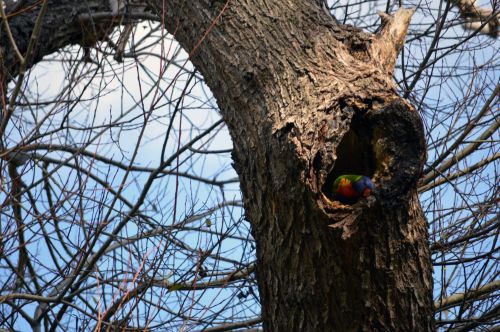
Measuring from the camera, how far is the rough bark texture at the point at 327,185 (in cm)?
253

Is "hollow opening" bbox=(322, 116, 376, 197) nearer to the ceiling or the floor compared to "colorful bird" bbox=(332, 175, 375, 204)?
nearer to the ceiling

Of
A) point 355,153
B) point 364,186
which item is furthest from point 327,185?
point 364,186

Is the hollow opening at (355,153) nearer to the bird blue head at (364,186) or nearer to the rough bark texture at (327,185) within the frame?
the rough bark texture at (327,185)

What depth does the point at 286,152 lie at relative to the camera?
261cm

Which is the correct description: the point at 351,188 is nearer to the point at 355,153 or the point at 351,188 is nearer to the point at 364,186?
the point at 364,186

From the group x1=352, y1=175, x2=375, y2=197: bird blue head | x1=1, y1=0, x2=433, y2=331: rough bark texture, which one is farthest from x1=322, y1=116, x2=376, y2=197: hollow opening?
x1=352, y1=175, x2=375, y2=197: bird blue head

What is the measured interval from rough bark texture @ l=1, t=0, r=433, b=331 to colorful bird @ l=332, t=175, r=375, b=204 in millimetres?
51

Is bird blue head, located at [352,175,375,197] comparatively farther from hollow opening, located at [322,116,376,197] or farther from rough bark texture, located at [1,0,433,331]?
hollow opening, located at [322,116,376,197]

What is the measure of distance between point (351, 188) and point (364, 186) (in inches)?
6.9

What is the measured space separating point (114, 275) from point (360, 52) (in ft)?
6.00

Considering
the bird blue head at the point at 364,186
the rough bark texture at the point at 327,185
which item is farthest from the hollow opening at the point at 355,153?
the bird blue head at the point at 364,186

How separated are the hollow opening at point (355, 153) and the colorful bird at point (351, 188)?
0.14 ft

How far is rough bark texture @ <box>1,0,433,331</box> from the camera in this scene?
253 centimetres

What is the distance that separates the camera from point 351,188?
2.75 metres
